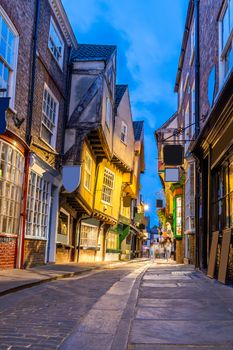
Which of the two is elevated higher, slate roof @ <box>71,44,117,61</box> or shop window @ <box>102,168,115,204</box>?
slate roof @ <box>71,44,117,61</box>

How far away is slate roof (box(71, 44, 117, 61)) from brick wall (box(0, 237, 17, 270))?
30.1 ft

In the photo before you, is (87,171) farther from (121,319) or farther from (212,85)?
(121,319)

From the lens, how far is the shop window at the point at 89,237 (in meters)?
21.4

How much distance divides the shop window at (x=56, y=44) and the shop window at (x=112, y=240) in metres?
13.7

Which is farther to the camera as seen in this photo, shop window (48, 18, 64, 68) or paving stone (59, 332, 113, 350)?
shop window (48, 18, 64, 68)

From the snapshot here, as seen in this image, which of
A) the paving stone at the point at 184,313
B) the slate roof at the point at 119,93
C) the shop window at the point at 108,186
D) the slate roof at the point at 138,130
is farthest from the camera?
the slate roof at the point at 138,130

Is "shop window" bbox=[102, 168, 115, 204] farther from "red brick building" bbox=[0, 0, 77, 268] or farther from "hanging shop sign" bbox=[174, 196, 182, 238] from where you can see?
"red brick building" bbox=[0, 0, 77, 268]

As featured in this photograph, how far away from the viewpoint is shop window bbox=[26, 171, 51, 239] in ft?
44.4

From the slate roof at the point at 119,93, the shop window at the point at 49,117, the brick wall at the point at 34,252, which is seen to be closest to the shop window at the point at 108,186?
the slate roof at the point at 119,93

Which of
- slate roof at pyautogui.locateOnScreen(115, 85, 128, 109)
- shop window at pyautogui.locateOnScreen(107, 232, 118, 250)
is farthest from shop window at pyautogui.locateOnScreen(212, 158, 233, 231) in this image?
shop window at pyautogui.locateOnScreen(107, 232, 118, 250)

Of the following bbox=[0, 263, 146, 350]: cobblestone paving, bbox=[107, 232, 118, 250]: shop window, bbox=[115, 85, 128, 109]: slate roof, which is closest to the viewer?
bbox=[0, 263, 146, 350]: cobblestone paving

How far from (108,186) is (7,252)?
13.0 meters

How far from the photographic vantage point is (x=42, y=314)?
5.64 m

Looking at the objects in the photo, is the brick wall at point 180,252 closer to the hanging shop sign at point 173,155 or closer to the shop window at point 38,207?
the hanging shop sign at point 173,155
